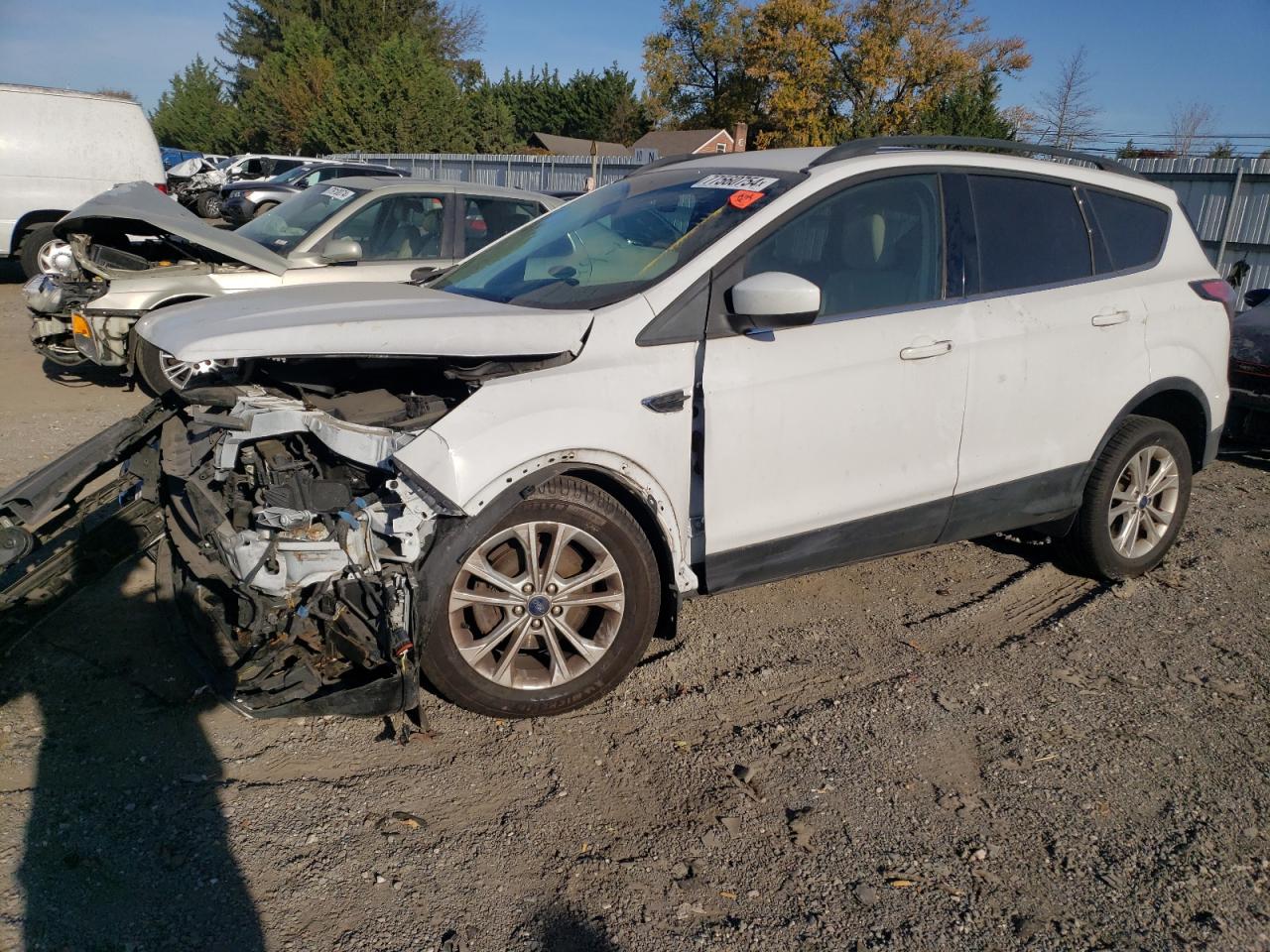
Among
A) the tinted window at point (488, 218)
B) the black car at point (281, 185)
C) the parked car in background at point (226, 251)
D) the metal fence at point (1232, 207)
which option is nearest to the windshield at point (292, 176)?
the black car at point (281, 185)

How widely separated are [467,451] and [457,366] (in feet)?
1.37

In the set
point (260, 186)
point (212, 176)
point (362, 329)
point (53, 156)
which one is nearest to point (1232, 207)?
point (362, 329)

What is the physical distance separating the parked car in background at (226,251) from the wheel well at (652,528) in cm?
434

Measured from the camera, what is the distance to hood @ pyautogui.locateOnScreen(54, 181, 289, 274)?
22.6 ft

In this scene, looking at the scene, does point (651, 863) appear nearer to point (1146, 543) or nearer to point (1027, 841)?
point (1027, 841)

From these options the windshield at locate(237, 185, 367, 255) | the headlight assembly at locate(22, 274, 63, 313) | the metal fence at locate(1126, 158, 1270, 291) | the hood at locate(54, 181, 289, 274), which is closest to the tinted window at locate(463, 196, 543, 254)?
the windshield at locate(237, 185, 367, 255)

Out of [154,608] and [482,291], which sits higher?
[482,291]

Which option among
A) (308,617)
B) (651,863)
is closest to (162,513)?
(308,617)

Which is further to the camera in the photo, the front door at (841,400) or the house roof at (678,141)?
the house roof at (678,141)

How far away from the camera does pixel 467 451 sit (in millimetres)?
3100

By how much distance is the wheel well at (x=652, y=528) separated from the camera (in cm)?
343

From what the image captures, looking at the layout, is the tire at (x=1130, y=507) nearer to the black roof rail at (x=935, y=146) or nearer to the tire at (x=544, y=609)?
the black roof rail at (x=935, y=146)

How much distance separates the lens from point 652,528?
3.55 metres

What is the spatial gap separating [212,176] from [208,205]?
168 inches
